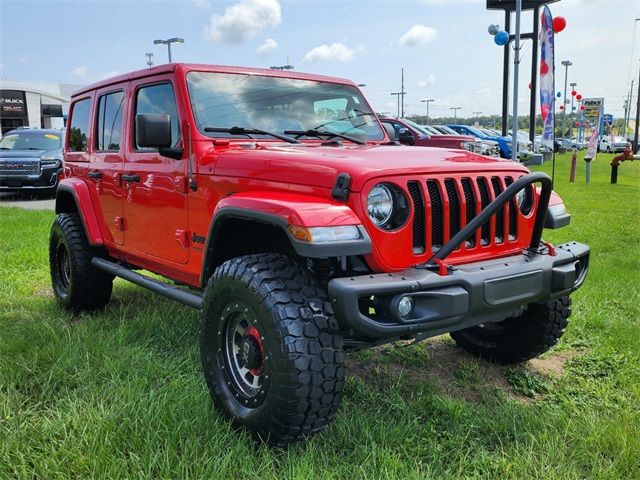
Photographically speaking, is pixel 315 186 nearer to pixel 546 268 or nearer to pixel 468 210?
pixel 468 210

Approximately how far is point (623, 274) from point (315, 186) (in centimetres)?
430

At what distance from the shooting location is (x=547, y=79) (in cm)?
1200

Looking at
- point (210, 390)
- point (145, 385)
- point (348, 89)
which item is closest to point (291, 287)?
point (210, 390)

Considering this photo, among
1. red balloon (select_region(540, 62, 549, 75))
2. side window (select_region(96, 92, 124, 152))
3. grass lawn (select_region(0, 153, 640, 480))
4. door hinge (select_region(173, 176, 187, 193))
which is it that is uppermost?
red balloon (select_region(540, 62, 549, 75))

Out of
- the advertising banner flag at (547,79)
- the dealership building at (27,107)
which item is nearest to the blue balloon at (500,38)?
the advertising banner flag at (547,79)

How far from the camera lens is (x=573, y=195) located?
42.8 feet

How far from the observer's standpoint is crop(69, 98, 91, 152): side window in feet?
16.5

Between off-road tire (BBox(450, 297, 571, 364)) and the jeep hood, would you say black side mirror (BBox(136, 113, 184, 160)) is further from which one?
off-road tire (BBox(450, 297, 571, 364))

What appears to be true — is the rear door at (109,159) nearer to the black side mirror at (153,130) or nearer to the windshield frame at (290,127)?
the windshield frame at (290,127)

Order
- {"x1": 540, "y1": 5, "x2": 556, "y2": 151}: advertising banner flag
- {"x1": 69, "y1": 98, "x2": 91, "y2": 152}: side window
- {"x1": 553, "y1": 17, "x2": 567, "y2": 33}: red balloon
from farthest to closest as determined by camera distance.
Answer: {"x1": 553, "y1": 17, "x2": 567, "y2": 33}: red balloon, {"x1": 540, "y1": 5, "x2": 556, "y2": 151}: advertising banner flag, {"x1": 69, "y1": 98, "x2": 91, "y2": 152}: side window

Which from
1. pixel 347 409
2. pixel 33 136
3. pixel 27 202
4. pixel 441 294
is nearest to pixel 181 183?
pixel 347 409

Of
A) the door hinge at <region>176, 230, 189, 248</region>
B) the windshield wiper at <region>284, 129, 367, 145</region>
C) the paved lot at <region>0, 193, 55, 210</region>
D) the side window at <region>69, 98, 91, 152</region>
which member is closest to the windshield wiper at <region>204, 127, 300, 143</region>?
the windshield wiper at <region>284, 129, 367, 145</region>

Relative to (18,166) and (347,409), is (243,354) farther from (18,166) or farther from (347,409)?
(18,166)

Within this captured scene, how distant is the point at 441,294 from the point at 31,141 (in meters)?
14.6
